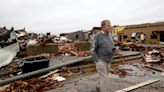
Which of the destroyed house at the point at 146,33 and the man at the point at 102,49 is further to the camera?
the destroyed house at the point at 146,33

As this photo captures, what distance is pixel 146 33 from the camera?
3441cm

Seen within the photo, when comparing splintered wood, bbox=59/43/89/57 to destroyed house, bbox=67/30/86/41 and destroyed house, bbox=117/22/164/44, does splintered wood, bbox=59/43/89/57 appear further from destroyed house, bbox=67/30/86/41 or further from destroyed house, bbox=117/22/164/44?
destroyed house, bbox=117/22/164/44

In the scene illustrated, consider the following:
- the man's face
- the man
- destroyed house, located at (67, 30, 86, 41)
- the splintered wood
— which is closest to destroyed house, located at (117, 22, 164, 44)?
destroyed house, located at (67, 30, 86, 41)

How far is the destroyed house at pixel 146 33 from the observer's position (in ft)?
105

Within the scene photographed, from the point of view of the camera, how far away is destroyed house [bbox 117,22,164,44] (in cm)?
3194

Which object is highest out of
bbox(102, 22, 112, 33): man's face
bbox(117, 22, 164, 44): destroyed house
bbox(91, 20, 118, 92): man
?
bbox(102, 22, 112, 33): man's face

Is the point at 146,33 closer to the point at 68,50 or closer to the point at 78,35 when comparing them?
the point at 78,35

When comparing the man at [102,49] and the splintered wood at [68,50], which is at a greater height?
the man at [102,49]

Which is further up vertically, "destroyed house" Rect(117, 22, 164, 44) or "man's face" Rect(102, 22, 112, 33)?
"man's face" Rect(102, 22, 112, 33)

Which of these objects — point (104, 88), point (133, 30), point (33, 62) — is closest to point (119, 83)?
point (104, 88)

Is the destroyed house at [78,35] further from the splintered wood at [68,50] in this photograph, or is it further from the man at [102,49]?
the man at [102,49]

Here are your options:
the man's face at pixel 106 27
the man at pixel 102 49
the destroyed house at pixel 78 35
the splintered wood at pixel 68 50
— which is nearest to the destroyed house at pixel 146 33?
the destroyed house at pixel 78 35

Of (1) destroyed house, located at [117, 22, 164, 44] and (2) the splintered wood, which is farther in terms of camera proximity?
(1) destroyed house, located at [117, 22, 164, 44]

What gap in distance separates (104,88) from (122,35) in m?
35.6
